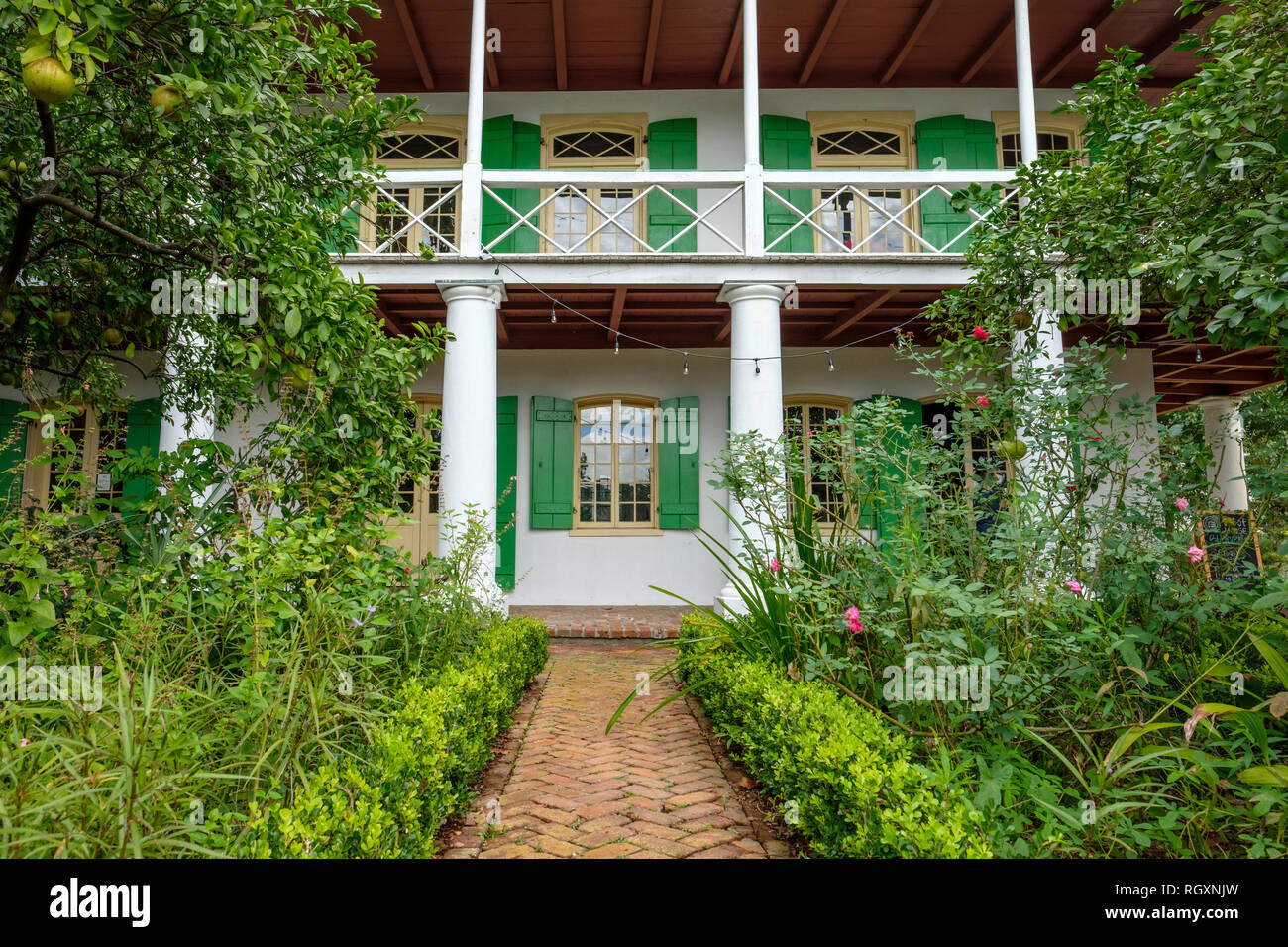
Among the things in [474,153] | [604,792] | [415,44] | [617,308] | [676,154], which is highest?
[415,44]

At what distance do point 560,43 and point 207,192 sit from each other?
6215mm

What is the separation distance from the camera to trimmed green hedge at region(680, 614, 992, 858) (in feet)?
6.09

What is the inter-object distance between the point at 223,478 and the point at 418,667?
131 cm

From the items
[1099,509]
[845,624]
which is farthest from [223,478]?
[1099,509]

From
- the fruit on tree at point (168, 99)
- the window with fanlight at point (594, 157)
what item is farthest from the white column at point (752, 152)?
the fruit on tree at point (168, 99)

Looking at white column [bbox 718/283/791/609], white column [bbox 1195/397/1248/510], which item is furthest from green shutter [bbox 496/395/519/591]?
white column [bbox 1195/397/1248/510]

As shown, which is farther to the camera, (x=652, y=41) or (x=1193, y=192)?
(x=652, y=41)

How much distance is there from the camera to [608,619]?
307 inches

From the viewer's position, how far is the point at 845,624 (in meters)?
2.95

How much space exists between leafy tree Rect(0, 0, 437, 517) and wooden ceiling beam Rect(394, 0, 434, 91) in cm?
483

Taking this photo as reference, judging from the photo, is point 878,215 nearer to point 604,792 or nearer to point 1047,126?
point 1047,126

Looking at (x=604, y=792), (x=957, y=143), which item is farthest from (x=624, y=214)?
(x=604, y=792)
